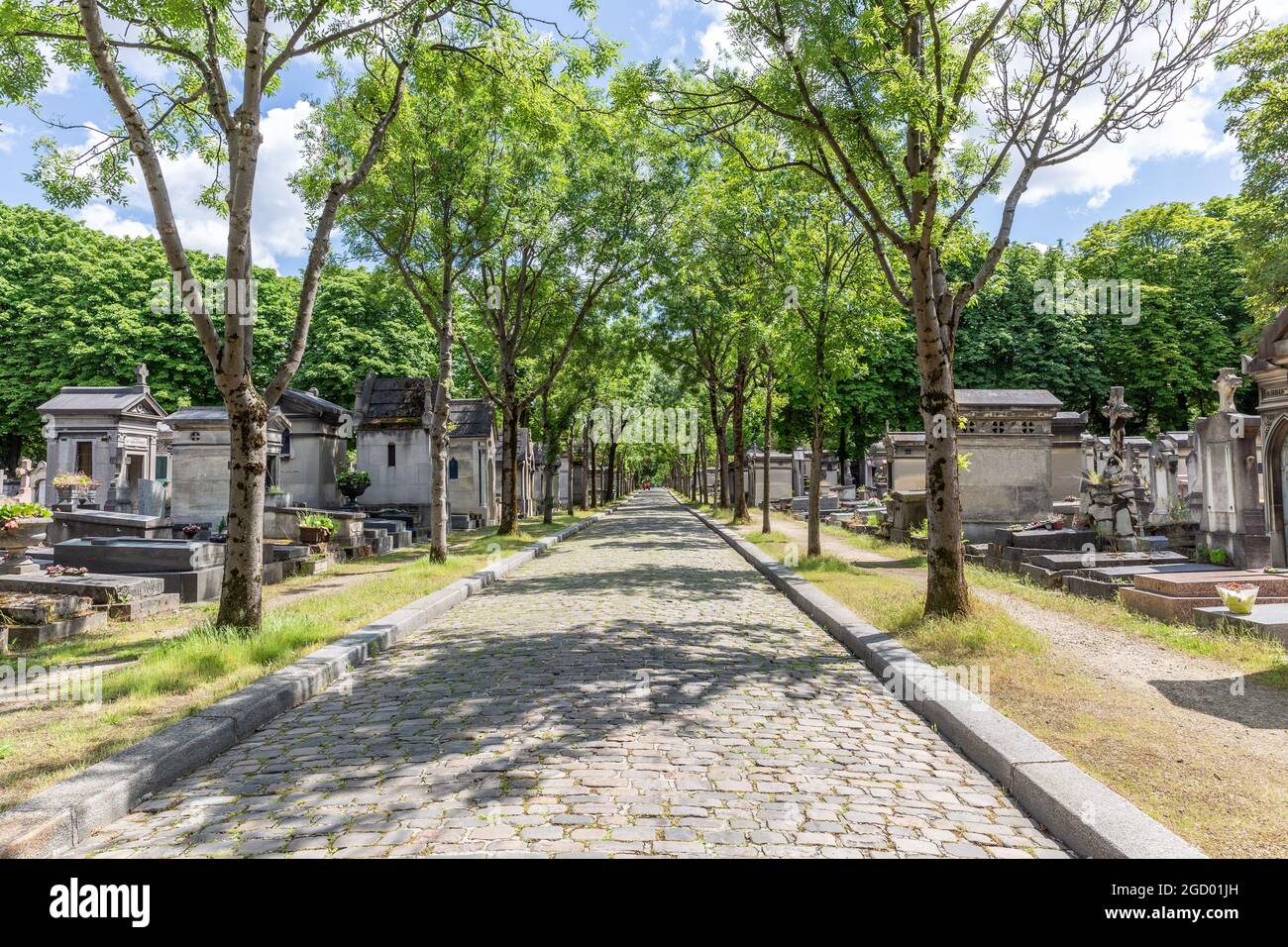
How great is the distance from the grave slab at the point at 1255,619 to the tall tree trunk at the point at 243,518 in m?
9.60

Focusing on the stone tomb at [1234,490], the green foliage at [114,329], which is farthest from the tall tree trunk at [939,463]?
the green foliage at [114,329]

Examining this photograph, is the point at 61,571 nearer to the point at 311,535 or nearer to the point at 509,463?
the point at 311,535

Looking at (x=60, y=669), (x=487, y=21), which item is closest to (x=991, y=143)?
(x=487, y=21)

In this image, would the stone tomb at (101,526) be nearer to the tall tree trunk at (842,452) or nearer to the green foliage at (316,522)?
the green foliage at (316,522)

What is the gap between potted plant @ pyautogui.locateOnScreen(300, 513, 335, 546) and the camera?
52.6ft

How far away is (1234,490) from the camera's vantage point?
11.9 m

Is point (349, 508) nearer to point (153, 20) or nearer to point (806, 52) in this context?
point (153, 20)

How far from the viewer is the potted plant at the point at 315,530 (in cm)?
1605

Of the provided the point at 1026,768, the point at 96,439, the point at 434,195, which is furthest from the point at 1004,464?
the point at 96,439

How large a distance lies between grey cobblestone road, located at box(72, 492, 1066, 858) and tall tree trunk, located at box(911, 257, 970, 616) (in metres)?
1.46

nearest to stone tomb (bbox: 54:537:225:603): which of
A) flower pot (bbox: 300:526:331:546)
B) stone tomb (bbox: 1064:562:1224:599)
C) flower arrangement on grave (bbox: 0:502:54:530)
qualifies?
flower arrangement on grave (bbox: 0:502:54:530)

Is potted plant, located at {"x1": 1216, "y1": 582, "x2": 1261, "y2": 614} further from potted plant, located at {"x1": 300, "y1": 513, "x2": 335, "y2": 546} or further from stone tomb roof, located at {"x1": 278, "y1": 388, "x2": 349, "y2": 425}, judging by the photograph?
stone tomb roof, located at {"x1": 278, "y1": 388, "x2": 349, "y2": 425}

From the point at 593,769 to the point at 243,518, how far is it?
5.08 m

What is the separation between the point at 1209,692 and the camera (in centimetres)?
566
